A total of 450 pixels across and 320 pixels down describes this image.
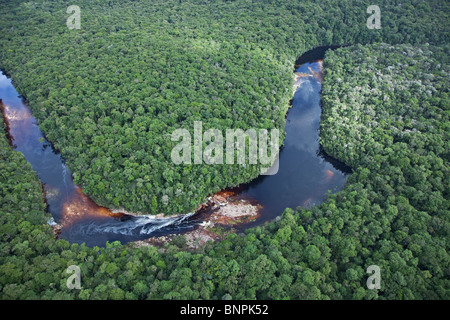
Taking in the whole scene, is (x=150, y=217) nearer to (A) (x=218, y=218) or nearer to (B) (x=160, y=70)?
(A) (x=218, y=218)

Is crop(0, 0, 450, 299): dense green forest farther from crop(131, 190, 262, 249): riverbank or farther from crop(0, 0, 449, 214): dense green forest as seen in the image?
crop(131, 190, 262, 249): riverbank

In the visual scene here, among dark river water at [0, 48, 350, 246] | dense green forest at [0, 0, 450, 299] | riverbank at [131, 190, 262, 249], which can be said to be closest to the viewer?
dense green forest at [0, 0, 450, 299]

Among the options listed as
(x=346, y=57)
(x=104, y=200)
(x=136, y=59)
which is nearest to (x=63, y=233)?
(x=104, y=200)

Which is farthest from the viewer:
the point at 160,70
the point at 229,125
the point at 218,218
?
the point at 160,70

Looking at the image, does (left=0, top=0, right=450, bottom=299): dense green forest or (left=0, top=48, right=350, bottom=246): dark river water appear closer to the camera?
(left=0, top=0, right=450, bottom=299): dense green forest

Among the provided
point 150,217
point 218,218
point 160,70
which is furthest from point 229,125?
point 160,70

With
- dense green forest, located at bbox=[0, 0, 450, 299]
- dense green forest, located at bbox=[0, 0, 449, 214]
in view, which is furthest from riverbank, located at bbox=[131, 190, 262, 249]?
dense green forest, located at bbox=[0, 0, 449, 214]

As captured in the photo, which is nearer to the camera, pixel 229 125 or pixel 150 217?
pixel 150 217
